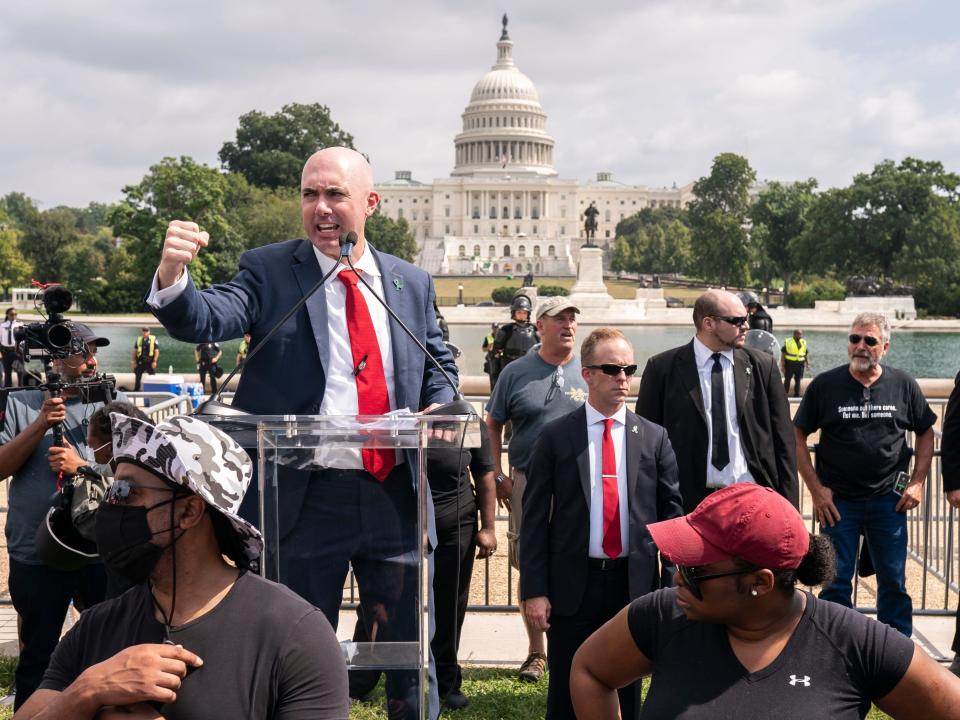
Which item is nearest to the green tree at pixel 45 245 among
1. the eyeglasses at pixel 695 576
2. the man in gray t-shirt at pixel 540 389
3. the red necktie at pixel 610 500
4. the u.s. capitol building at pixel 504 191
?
the u.s. capitol building at pixel 504 191

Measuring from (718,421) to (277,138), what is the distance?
89072 mm

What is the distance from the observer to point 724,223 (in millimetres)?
84125

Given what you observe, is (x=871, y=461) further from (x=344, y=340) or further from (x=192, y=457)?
(x=192, y=457)

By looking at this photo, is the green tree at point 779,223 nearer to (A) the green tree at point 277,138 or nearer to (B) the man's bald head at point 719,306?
(A) the green tree at point 277,138

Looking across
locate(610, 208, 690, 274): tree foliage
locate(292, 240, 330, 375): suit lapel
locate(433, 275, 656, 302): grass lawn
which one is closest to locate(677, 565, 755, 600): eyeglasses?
locate(292, 240, 330, 375): suit lapel

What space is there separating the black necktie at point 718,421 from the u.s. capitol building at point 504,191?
133 meters

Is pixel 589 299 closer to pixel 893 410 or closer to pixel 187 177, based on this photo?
pixel 187 177

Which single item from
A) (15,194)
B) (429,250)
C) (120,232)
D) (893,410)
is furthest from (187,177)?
(15,194)

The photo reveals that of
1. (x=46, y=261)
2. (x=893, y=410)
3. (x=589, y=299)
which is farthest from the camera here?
(x=46, y=261)

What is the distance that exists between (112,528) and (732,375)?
395 centimetres

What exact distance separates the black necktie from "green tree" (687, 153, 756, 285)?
80.2 meters

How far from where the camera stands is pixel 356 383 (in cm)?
385

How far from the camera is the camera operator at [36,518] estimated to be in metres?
4.88

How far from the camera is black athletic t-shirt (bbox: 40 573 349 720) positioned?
2.35 m
